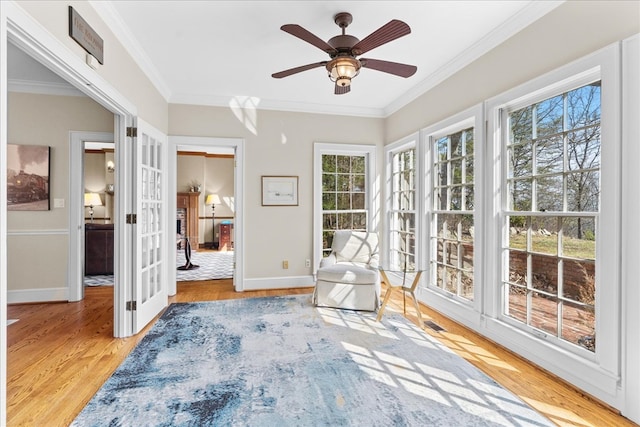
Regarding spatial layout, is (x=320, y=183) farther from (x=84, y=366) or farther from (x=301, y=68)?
(x=84, y=366)

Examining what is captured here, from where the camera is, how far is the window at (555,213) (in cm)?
222

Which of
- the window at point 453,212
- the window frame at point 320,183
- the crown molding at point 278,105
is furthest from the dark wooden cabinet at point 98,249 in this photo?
the window at point 453,212

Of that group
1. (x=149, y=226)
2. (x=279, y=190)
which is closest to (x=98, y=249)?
(x=149, y=226)

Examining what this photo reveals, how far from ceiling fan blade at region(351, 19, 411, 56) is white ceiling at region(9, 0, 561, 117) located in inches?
11.9

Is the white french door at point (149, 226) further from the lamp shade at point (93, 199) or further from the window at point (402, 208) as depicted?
the lamp shade at point (93, 199)

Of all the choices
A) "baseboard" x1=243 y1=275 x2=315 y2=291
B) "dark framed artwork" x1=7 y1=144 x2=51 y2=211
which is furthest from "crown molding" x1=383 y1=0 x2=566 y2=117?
"dark framed artwork" x1=7 y1=144 x2=51 y2=211

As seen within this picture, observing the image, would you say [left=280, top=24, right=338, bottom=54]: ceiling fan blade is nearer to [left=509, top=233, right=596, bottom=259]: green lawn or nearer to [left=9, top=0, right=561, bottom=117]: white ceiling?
[left=9, top=0, right=561, bottom=117]: white ceiling

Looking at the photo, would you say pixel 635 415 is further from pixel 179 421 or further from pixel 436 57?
pixel 436 57

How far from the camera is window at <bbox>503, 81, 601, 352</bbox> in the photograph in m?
2.22

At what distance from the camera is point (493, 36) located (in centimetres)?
286

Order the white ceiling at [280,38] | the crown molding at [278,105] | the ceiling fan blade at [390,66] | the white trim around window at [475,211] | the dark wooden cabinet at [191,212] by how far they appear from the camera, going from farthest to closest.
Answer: the dark wooden cabinet at [191,212], the crown molding at [278,105], the white trim around window at [475,211], the ceiling fan blade at [390,66], the white ceiling at [280,38]

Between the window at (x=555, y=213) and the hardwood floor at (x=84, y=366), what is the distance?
1.31 feet

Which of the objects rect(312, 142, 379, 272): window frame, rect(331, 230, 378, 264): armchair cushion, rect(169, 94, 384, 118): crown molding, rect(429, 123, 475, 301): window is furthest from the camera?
rect(312, 142, 379, 272): window frame

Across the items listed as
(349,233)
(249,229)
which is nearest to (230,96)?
(249,229)
